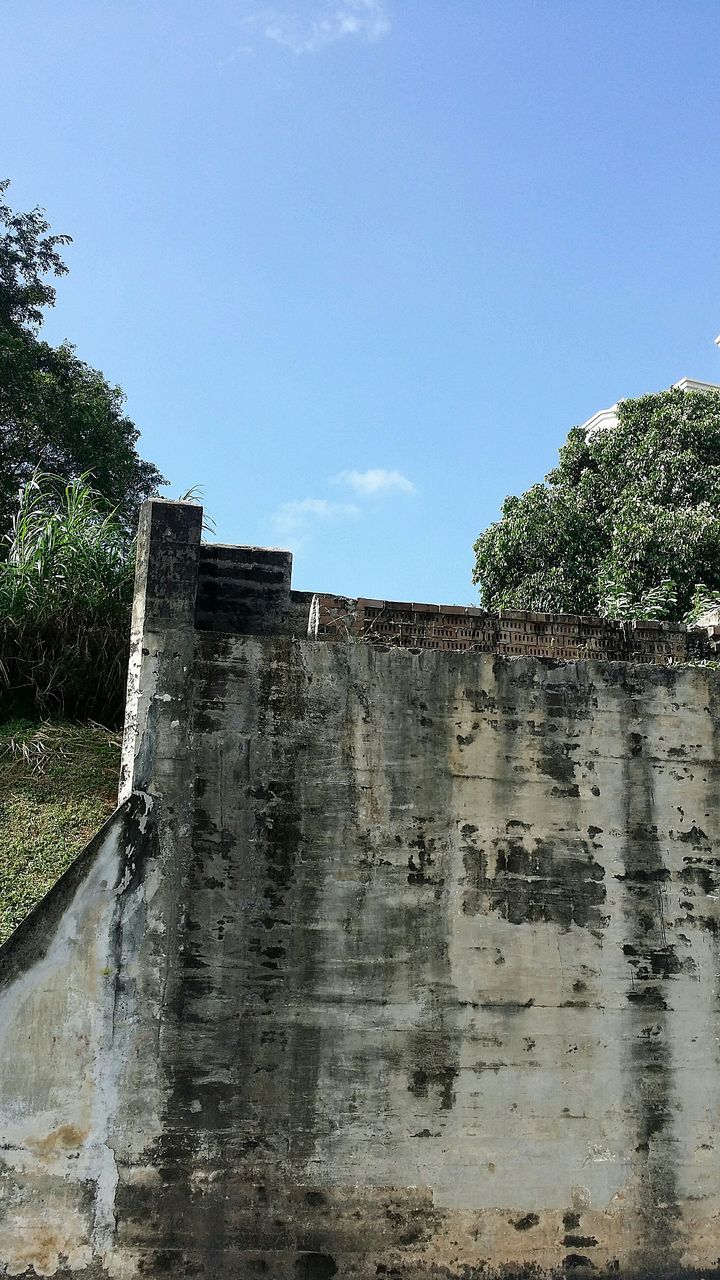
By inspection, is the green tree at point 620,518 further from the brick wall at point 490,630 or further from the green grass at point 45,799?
the green grass at point 45,799

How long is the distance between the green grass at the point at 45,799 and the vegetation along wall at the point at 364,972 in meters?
0.51

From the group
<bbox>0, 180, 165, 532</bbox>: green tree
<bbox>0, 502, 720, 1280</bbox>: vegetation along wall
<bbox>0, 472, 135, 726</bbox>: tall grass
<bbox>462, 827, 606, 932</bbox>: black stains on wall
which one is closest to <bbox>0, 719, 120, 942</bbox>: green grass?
<bbox>0, 472, 135, 726</bbox>: tall grass

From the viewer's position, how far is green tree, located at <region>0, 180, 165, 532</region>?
1345 centimetres

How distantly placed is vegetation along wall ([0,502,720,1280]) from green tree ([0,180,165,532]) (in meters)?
9.03

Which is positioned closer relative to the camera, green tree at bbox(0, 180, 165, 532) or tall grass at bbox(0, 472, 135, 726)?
tall grass at bbox(0, 472, 135, 726)

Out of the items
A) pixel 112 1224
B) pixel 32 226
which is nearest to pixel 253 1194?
pixel 112 1224

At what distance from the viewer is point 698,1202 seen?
518 cm

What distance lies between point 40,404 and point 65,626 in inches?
326

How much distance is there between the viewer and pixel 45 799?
5.61 m

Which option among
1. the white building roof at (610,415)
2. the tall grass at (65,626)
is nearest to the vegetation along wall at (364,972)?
the tall grass at (65,626)

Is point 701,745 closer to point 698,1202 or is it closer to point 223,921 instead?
point 698,1202

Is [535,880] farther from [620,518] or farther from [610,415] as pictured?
[610,415]

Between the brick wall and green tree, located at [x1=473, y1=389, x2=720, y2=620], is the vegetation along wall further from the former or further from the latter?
green tree, located at [x1=473, y1=389, x2=720, y2=620]

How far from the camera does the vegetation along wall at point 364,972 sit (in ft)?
15.3
